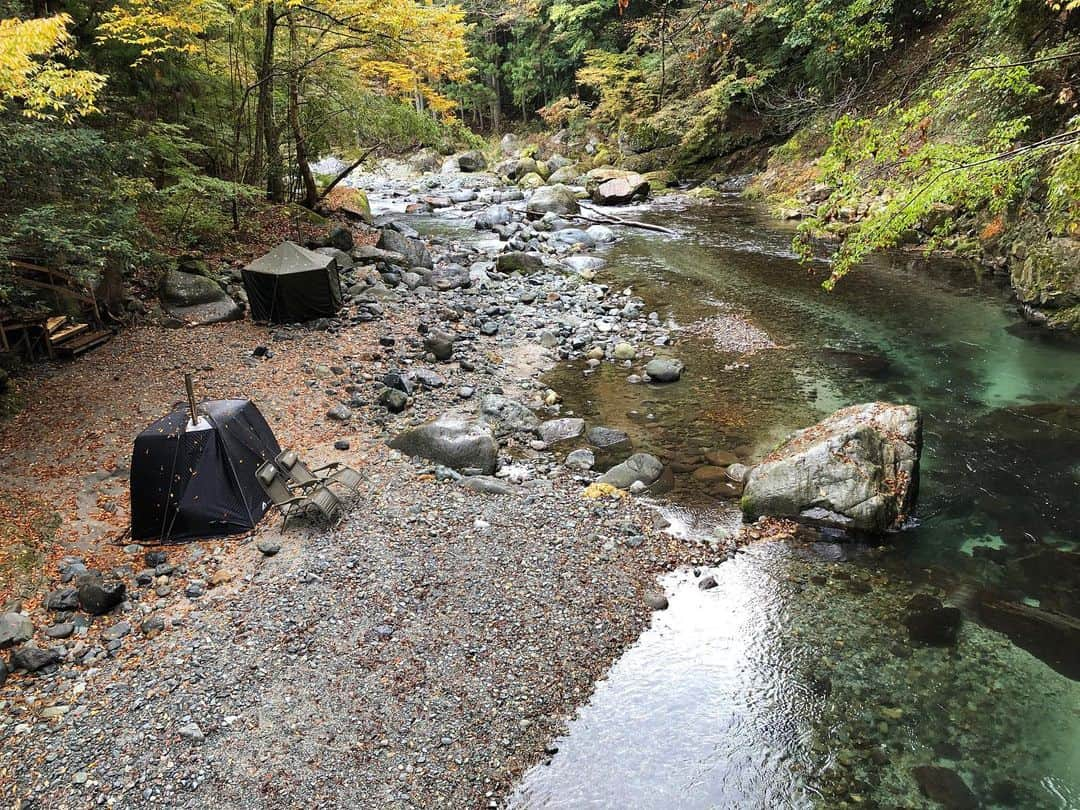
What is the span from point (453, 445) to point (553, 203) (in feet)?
62.0

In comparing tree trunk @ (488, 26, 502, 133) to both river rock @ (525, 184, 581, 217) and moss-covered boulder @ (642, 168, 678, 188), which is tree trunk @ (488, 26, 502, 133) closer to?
moss-covered boulder @ (642, 168, 678, 188)

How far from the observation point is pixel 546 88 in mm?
44156

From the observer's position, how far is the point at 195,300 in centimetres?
1312

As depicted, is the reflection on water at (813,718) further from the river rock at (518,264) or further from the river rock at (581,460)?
the river rock at (518,264)

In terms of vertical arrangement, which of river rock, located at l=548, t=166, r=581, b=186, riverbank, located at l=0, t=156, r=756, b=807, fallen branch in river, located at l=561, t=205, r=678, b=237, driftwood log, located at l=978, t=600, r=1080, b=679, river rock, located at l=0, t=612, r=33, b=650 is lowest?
riverbank, located at l=0, t=156, r=756, b=807

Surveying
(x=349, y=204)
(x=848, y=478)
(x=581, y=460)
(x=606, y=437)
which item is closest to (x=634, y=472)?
(x=581, y=460)

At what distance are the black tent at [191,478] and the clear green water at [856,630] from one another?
4.38 m

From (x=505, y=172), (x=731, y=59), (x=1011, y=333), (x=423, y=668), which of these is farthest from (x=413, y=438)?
(x=505, y=172)

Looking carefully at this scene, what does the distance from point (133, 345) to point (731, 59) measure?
91.7ft

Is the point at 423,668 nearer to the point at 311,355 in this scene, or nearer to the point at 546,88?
the point at 311,355

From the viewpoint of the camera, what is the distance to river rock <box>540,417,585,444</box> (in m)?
9.67

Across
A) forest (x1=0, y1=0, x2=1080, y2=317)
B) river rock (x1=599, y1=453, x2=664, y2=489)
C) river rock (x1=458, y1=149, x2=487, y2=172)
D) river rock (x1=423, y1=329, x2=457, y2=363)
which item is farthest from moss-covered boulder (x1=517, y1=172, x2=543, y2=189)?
river rock (x1=599, y1=453, x2=664, y2=489)

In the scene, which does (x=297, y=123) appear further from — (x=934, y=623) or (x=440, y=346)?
(x=934, y=623)

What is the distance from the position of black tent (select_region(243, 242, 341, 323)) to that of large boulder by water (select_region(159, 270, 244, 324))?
0.57 meters
